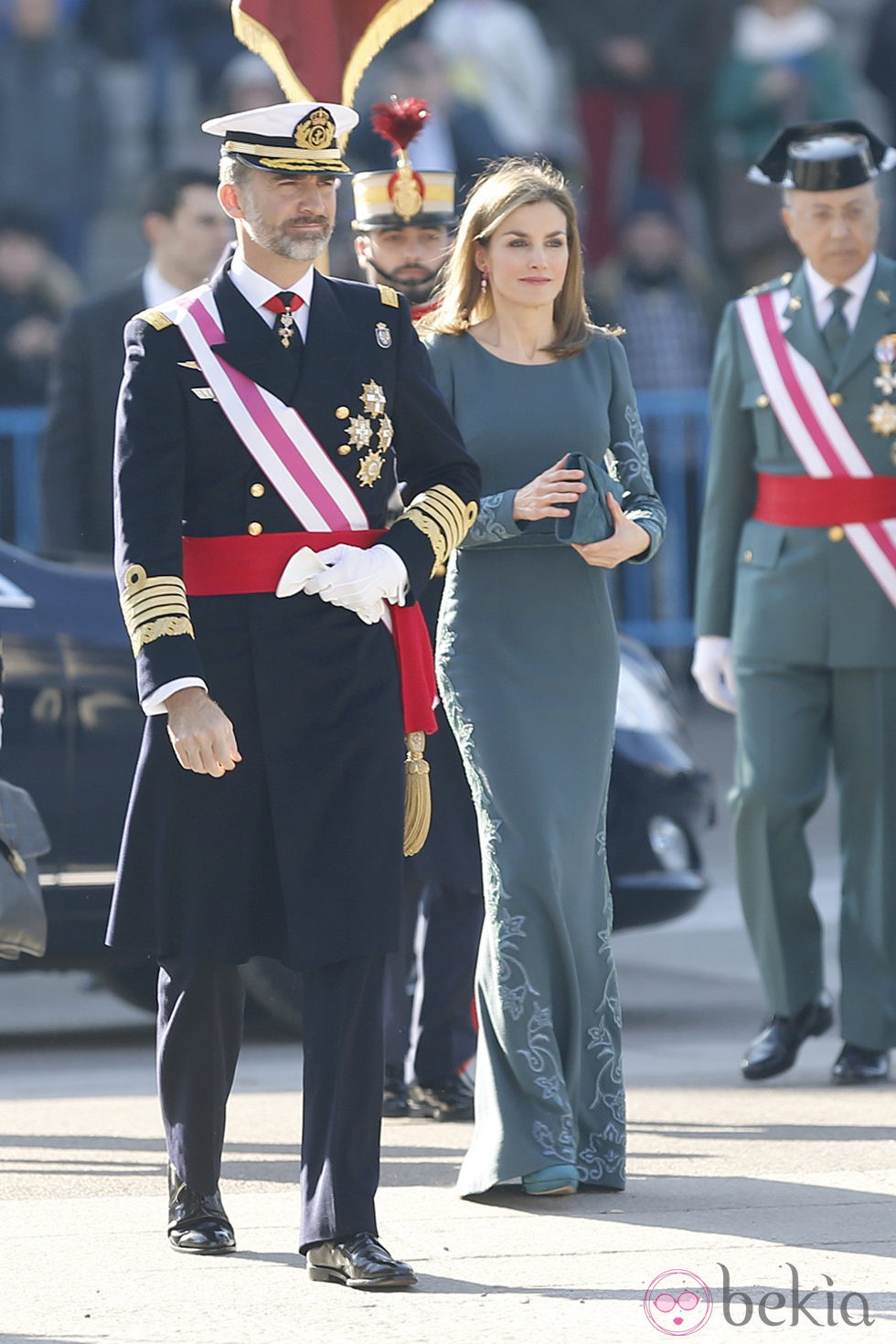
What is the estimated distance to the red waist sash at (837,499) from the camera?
6930 mm

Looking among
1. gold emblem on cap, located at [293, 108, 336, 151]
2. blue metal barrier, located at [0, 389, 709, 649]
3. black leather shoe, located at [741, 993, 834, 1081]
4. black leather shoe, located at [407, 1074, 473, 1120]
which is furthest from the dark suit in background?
blue metal barrier, located at [0, 389, 709, 649]

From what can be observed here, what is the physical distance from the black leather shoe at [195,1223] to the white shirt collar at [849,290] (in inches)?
123

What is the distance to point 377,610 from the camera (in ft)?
15.7

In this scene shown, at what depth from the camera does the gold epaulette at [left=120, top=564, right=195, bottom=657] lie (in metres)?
4.63

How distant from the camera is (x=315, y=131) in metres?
4.79

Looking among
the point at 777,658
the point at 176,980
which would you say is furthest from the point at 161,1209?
the point at 777,658

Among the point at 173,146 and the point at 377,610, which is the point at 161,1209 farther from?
the point at 173,146

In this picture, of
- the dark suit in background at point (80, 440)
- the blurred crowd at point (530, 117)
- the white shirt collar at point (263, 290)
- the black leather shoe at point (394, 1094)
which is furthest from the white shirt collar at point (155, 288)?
the blurred crowd at point (530, 117)

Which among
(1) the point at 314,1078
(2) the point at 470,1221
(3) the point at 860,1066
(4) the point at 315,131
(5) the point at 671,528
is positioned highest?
(4) the point at 315,131

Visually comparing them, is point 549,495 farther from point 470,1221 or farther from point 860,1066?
point 860,1066

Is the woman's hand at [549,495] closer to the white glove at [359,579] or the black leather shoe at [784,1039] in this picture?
the white glove at [359,579]

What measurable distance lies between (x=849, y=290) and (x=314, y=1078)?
310 centimetres

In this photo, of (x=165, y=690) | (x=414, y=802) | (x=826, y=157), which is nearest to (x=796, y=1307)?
(x=414, y=802)

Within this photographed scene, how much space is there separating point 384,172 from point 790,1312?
3.24m
